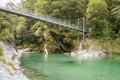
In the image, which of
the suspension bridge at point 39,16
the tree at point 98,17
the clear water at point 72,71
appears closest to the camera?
the clear water at point 72,71

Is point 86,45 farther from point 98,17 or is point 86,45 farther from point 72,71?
point 72,71

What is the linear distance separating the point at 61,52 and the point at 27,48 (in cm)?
841

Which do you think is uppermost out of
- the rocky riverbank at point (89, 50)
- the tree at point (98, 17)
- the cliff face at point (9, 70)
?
the tree at point (98, 17)

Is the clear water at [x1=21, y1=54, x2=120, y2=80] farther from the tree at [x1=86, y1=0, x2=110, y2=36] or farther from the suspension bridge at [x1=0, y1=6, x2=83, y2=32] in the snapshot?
the tree at [x1=86, y1=0, x2=110, y2=36]

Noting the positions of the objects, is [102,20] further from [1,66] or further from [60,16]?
[1,66]

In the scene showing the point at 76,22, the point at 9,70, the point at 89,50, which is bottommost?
the point at 89,50

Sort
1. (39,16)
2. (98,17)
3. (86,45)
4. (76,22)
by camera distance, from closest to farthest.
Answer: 1. (39,16)
2. (86,45)
3. (98,17)
4. (76,22)

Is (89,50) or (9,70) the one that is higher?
(9,70)

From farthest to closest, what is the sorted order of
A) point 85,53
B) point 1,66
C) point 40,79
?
point 85,53
point 40,79
point 1,66

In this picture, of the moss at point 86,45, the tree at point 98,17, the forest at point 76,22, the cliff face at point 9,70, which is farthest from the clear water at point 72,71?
the tree at point 98,17

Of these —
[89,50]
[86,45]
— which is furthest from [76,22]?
[89,50]

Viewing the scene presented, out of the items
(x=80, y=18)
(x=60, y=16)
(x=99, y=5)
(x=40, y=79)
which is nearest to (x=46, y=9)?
(x=60, y=16)

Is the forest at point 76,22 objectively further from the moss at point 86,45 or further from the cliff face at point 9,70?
the cliff face at point 9,70

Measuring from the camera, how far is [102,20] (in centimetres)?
4281
